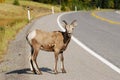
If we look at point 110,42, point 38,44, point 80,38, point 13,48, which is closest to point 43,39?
point 38,44

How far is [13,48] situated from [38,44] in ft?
19.0

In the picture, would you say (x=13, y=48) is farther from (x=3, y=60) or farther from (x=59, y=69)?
(x=59, y=69)

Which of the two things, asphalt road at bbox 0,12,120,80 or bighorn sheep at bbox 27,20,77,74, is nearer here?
Result: bighorn sheep at bbox 27,20,77,74

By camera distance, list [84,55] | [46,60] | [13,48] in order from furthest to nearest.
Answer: [13,48], [84,55], [46,60]

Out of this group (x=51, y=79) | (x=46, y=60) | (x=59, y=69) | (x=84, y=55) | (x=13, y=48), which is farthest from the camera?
(x=13, y=48)

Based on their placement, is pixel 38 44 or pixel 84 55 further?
pixel 84 55

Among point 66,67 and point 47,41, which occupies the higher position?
point 47,41

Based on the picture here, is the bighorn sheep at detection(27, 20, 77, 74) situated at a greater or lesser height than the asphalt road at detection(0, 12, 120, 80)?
greater

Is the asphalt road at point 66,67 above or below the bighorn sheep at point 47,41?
below

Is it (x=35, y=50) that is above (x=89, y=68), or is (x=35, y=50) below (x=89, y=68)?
above

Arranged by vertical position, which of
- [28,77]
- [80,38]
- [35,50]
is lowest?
[80,38]

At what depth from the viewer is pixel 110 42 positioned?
16.9 metres

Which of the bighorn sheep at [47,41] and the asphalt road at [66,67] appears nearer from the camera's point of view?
the bighorn sheep at [47,41]

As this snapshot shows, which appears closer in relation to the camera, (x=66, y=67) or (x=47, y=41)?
(x=47, y=41)
